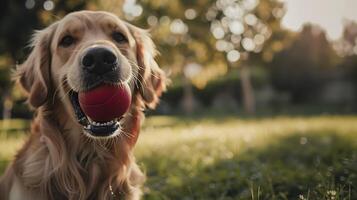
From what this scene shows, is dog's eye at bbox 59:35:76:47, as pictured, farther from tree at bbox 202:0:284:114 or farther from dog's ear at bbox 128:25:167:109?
tree at bbox 202:0:284:114

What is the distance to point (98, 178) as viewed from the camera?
11.9 feet

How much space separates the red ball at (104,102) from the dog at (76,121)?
0.06 metres

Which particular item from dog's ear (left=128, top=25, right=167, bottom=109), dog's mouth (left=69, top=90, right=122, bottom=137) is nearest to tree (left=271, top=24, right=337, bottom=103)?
dog's ear (left=128, top=25, right=167, bottom=109)

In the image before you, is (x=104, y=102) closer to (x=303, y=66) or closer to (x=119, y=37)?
(x=119, y=37)

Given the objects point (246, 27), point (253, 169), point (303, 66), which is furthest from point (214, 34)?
point (253, 169)

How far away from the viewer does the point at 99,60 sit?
3.31 meters

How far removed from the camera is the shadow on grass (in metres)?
3.95

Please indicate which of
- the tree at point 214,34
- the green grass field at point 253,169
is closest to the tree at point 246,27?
the tree at point 214,34

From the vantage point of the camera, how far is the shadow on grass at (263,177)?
13.0ft

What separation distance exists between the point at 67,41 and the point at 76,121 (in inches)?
28.3

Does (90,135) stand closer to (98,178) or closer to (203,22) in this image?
(98,178)

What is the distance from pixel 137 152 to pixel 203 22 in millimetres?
18525

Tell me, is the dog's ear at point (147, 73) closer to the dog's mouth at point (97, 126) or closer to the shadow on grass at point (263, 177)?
the dog's mouth at point (97, 126)

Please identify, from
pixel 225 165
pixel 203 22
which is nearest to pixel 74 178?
pixel 225 165
